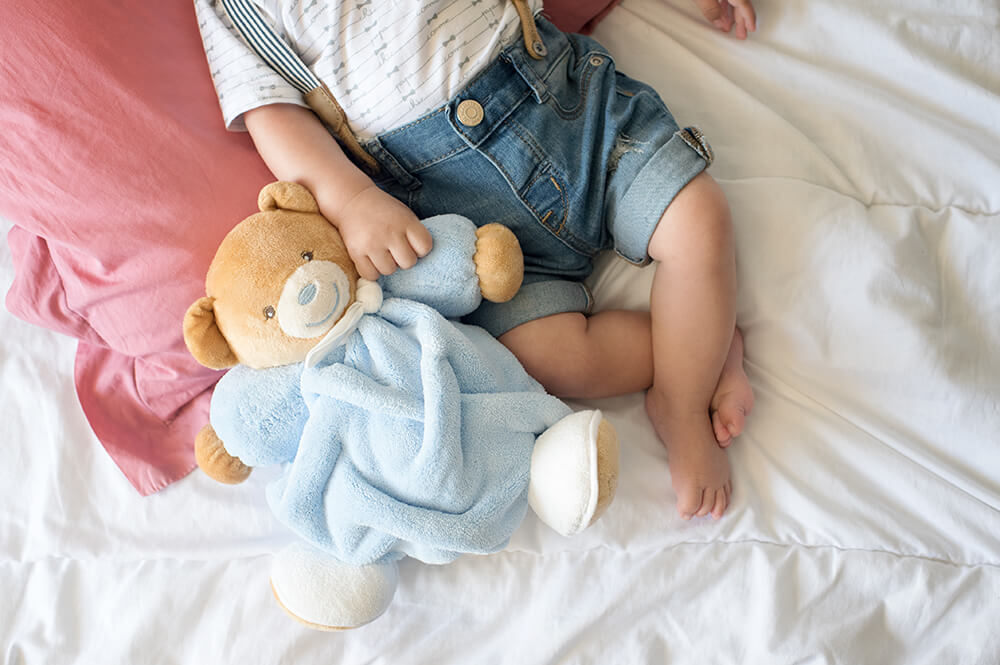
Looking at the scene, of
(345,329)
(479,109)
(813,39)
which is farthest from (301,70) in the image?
(813,39)

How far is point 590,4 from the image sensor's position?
3.40 feet

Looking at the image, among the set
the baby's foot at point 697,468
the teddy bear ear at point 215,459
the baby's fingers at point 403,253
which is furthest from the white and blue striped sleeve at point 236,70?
the baby's foot at point 697,468

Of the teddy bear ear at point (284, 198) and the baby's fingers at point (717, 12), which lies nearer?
the teddy bear ear at point (284, 198)

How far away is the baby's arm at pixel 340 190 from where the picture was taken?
0.77m

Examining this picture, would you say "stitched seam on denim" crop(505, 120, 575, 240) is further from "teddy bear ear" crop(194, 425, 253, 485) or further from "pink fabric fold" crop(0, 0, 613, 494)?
"teddy bear ear" crop(194, 425, 253, 485)

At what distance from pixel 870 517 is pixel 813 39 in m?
0.65

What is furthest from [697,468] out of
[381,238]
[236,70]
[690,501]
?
[236,70]

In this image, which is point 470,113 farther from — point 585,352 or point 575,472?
point 575,472

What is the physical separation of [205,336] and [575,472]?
396mm

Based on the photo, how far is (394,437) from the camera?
715 millimetres

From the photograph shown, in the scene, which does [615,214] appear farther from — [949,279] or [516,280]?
[949,279]

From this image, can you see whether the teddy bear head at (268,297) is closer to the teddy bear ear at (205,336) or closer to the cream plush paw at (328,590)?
the teddy bear ear at (205,336)

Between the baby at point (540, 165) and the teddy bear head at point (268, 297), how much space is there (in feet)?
0.37

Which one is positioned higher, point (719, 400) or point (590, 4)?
point (590, 4)
